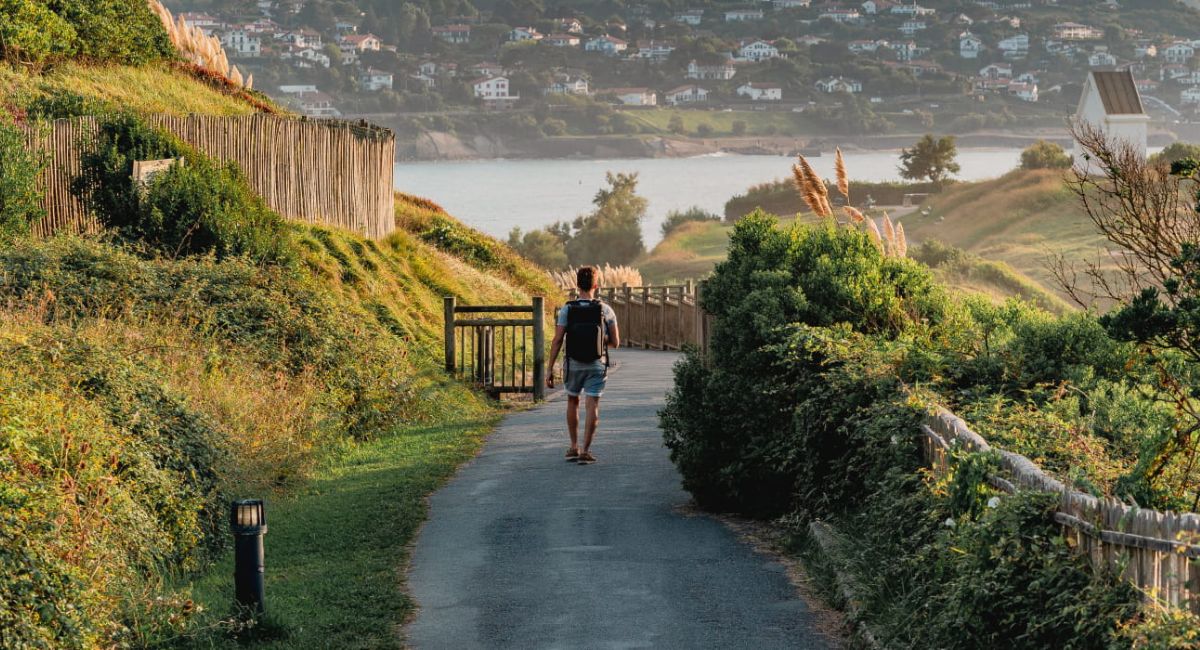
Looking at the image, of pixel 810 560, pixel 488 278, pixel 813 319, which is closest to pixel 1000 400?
pixel 810 560

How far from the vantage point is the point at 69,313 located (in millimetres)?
12555

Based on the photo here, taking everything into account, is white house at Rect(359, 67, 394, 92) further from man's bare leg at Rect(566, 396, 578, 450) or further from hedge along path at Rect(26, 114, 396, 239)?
man's bare leg at Rect(566, 396, 578, 450)

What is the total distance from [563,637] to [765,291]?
13.1ft

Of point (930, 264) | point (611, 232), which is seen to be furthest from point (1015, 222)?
point (611, 232)

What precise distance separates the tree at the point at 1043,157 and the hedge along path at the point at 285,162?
55.4 meters

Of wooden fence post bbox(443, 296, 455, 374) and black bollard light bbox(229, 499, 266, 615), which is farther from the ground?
black bollard light bbox(229, 499, 266, 615)

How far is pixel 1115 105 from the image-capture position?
251ft

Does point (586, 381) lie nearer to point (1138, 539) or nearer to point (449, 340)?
point (449, 340)

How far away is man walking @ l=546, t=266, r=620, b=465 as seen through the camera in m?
13.4

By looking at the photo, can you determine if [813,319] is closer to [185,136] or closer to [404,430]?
[404,430]

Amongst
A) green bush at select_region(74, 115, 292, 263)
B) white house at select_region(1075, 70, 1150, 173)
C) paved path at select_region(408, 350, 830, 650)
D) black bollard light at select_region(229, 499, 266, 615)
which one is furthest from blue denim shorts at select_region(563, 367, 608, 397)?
white house at select_region(1075, 70, 1150, 173)

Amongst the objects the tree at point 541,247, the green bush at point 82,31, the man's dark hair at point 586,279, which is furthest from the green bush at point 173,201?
the tree at point 541,247

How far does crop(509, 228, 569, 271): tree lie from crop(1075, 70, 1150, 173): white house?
2706cm

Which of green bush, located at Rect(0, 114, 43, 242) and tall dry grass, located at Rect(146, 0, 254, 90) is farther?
tall dry grass, located at Rect(146, 0, 254, 90)
